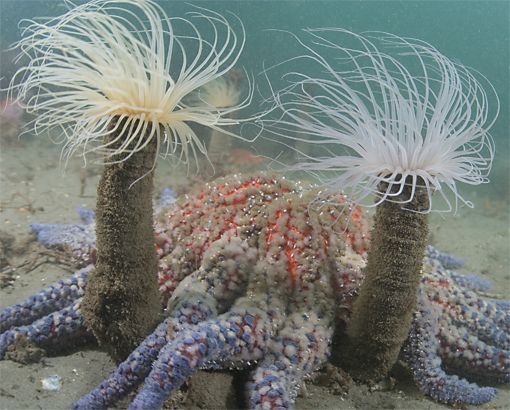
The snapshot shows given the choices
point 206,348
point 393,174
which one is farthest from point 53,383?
point 393,174

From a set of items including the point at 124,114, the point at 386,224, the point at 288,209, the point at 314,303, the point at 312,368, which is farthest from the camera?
the point at 288,209

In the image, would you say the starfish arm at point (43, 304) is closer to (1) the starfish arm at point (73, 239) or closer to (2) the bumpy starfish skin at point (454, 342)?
(1) the starfish arm at point (73, 239)

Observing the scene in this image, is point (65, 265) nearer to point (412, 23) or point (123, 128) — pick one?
point (123, 128)

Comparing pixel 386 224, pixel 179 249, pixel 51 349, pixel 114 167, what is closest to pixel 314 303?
pixel 386 224

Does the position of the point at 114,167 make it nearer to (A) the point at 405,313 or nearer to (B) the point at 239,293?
(B) the point at 239,293

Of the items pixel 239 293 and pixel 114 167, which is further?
pixel 239 293
